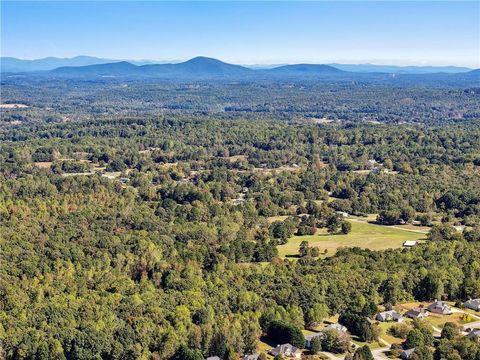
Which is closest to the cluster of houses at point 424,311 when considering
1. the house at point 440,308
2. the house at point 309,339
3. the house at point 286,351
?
the house at point 440,308

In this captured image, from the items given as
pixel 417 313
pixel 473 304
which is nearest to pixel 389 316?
pixel 417 313

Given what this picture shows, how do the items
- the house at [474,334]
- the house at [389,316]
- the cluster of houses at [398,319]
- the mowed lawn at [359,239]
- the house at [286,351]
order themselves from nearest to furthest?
the cluster of houses at [398,319] < the house at [286,351] < the house at [474,334] < the house at [389,316] < the mowed lawn at [359,239]

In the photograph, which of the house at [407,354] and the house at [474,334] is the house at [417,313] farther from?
the house at [407,354]

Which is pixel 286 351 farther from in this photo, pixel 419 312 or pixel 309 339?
pixel 419 312

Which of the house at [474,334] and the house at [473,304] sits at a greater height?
the house at [474,334]

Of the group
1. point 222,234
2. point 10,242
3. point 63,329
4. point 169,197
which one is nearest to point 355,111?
point 169,197

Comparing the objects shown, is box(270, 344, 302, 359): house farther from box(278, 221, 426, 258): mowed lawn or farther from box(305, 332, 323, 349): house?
box(278, 221, 426, 258): mowed lawn
